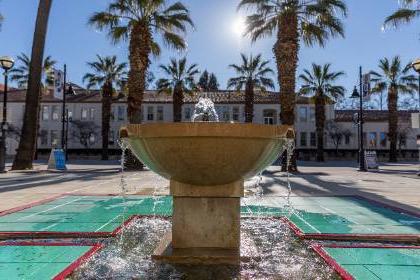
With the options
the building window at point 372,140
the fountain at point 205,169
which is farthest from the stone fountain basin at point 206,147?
the building window at point 372,140

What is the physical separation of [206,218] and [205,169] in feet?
2.52

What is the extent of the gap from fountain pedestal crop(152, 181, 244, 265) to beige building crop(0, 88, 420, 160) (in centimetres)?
5076

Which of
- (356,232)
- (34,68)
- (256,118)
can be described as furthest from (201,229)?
(256,118)

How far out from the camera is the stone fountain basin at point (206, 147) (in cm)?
424

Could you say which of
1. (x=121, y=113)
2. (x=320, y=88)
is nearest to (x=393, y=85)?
(x=320, y=88)

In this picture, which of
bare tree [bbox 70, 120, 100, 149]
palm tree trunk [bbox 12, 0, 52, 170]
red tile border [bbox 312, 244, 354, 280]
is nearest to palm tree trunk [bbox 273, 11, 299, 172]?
palm tree trunk [bbox 12, 0, 52, 170]

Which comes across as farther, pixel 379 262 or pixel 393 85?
pixel 393 85

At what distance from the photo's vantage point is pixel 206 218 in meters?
4.97

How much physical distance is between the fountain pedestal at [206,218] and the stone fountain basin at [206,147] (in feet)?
0.50

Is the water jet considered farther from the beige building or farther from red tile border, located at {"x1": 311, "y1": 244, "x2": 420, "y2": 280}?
the beige building

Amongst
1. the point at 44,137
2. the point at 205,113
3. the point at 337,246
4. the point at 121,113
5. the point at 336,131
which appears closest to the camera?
the point at 337,246

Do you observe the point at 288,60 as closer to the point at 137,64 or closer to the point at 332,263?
the point at 137,64

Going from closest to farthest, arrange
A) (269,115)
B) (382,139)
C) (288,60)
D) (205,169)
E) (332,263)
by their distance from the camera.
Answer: (205,169)
(332,263)
(288,60)
(269,115)
(382,139)

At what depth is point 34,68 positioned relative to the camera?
2109cm
